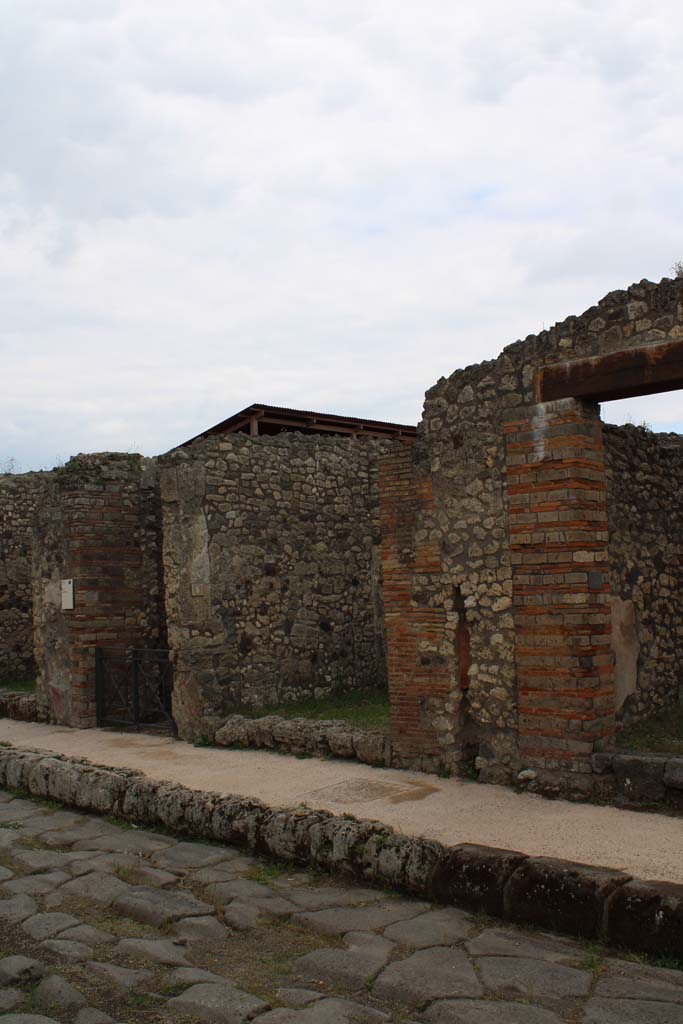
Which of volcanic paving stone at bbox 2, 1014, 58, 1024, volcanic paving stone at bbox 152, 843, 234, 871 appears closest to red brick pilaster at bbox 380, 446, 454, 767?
volcanic paving stone at bbox 152, 843, 234, 871

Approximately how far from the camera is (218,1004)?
3.54 m

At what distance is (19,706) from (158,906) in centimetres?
747

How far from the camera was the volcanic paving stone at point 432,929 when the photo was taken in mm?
4105

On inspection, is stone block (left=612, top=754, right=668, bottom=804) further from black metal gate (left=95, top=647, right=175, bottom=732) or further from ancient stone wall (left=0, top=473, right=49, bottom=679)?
ancient stone wall (left=0, top=473, right=49, bottom=679)

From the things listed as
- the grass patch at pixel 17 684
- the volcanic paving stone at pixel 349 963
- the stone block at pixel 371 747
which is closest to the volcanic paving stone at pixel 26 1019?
the volcanic paving stone at pixel 349 963

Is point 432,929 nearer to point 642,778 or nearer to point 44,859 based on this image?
point 642,778

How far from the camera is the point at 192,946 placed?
4254 mm

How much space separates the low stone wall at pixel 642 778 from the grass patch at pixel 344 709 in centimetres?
252

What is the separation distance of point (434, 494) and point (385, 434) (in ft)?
33.9

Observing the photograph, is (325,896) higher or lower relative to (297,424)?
lower

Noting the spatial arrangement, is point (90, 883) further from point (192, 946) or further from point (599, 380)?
point (599, 380)

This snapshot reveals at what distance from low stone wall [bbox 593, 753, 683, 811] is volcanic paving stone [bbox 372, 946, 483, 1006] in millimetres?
2276

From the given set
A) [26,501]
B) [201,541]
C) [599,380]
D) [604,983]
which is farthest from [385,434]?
[604,983]

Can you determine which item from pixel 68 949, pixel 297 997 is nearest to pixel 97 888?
pixel 68 949
